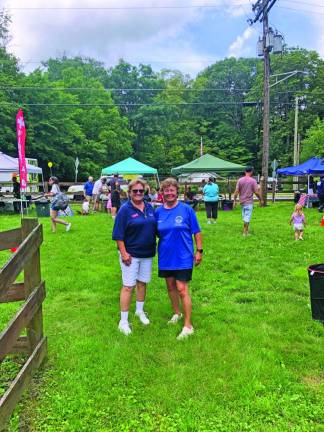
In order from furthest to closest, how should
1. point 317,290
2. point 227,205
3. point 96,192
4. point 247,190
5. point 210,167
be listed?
point 210,167 < point 227,205 < point 96,192 < point 247,190 < point 317,290

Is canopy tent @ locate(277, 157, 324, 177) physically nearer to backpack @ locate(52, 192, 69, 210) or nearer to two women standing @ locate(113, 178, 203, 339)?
backpack @ locate(52, 192, 69, 210)

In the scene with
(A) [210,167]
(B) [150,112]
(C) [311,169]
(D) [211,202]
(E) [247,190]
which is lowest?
(D) [211,202]

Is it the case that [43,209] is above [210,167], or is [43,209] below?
below

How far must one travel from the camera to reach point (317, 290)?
4621 millimetres

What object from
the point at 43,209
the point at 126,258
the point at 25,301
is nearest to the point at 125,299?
the point at 126,258

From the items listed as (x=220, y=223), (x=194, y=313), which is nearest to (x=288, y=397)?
(x=194, y=313)

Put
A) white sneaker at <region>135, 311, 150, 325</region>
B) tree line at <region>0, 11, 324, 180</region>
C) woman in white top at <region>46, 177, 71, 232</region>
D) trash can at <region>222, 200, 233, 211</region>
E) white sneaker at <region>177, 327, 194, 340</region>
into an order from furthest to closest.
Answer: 1. tree line at <region>0, 11, 324, 180</region>
2. trash can at <region>222, 200, 233, 211</region>
3. woman in white top at <region>46, 177, 71, 232</region>
4. white sneaker at <region>135, 311, 150, 325</region>
5. white sneaker at <region>177, 327, 194, 340</region>

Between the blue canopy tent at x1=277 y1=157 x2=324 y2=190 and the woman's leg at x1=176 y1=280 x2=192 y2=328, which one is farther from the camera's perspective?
the blue canopy tent at x1=277 y1=157 x2=324 y2=190

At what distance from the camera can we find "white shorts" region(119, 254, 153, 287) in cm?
451

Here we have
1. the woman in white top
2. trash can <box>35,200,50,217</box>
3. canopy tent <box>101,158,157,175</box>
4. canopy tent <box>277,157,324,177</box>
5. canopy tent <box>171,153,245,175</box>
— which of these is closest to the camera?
the woman in white top

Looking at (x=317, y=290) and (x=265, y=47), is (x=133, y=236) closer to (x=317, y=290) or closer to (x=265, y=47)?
(x=317, y=290)

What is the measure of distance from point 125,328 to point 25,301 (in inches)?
52.9

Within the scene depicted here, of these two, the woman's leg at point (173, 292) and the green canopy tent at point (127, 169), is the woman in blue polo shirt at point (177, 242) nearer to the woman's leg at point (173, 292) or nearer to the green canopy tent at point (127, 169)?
the woman's leg at point (173, 292)

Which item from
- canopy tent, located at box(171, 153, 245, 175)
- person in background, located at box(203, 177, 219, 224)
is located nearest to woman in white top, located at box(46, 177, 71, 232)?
person in background, located at box(203, 177, 219, 224)
